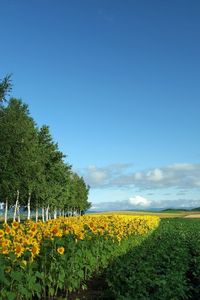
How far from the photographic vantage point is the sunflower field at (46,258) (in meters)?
9.26

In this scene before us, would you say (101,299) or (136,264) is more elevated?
(136,264)

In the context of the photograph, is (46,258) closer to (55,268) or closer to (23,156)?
(55,268)

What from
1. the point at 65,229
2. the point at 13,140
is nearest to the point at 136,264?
the point at 65,229

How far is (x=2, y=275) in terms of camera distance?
844cm

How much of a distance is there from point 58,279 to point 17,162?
107 feet

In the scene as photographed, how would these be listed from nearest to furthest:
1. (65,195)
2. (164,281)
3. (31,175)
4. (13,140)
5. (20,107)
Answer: (164,281)
(13,140)
(31,175)
(20,107)
(65,195)

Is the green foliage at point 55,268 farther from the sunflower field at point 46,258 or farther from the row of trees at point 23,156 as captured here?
the row of trees at point 23,156

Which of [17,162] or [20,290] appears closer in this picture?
[20,290]

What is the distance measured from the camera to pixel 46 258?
11125mm

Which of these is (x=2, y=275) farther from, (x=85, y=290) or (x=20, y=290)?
(x=85, y=290)

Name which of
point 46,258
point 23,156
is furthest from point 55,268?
point 23,156

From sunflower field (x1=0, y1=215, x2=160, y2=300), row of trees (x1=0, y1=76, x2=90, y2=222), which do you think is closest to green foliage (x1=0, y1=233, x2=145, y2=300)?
sunflower field (x1=0, y1=215, x2=160, y2=300)

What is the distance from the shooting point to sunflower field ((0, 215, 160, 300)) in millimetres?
9258

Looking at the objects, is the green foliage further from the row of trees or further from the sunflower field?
the row of trees
